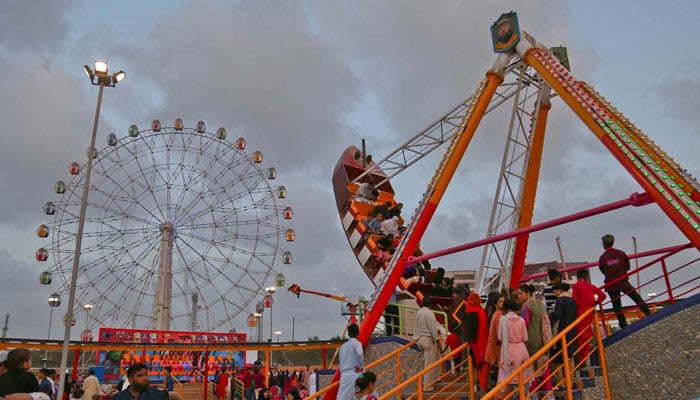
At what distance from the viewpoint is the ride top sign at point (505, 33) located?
44.1ft

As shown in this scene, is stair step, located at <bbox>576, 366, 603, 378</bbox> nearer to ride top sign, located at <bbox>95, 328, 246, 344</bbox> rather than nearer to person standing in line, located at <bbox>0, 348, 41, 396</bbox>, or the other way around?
person standing in line, located at <bbox>0, 348, 41, 396</bbox>

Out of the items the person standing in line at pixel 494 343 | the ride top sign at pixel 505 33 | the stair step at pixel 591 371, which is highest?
the ride top sign at pixel 505 33

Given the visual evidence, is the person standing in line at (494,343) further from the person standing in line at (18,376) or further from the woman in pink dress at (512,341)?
the person standing in line at (18,376)

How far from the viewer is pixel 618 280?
8.68 m

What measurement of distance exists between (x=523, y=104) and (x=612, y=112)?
4.15 m

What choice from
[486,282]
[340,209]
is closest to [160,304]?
[340,209]

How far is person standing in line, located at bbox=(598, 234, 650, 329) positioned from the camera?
342 inches

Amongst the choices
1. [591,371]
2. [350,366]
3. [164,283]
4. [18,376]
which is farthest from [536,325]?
[164,283]

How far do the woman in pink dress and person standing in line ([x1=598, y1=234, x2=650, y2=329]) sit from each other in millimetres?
2133

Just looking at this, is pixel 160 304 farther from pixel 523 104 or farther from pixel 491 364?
pixel 491 364

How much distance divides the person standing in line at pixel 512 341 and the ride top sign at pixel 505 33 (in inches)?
309

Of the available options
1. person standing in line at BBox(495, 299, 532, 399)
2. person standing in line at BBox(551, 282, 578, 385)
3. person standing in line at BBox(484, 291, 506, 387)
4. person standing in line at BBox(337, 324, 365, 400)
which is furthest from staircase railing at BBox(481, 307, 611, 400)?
person standing in line at BBox(337, 324, 365, 400)

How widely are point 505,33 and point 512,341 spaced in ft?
28.3

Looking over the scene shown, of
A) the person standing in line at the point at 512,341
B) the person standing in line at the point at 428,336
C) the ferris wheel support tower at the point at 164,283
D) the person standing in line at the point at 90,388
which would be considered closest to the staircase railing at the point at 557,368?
the person standing in line at the point at 512,341
